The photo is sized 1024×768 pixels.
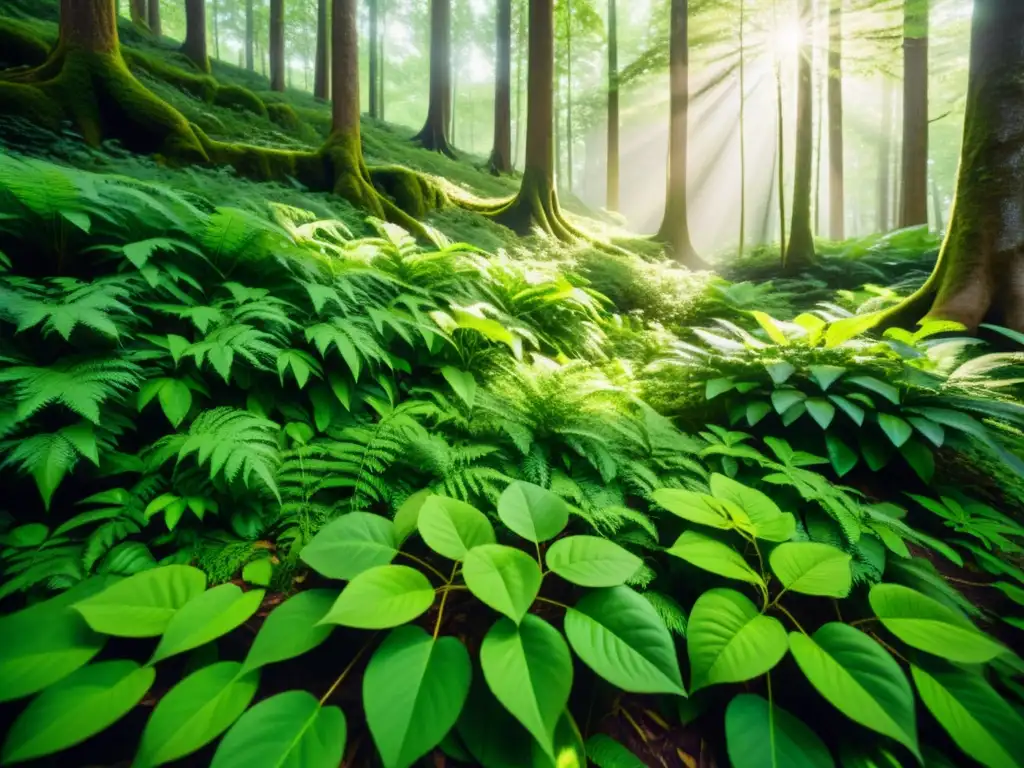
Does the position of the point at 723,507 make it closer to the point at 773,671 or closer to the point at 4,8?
the point at 773,671

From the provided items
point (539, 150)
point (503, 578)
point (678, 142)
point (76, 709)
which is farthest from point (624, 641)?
point (678, 142)

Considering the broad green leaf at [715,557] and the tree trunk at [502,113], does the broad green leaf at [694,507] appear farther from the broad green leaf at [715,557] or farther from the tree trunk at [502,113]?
the tree trunk at [502,113]

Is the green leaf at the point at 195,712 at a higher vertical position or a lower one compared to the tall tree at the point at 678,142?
lower

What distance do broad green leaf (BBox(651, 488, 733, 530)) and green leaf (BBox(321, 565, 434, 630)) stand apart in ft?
3.02

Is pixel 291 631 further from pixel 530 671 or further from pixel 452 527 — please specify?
pixel 530 671

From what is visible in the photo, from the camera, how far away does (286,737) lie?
1.02 metres

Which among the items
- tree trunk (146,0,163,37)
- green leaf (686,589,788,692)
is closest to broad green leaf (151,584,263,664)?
green leaf (686,589,788,692)

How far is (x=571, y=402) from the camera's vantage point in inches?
88.3

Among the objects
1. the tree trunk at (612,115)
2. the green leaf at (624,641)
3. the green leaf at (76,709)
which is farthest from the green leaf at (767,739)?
the tree trunk at (612,115)

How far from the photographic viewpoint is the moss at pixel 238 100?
8.93 m

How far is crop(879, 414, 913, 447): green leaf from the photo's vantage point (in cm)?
214

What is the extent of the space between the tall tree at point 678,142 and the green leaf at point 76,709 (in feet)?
33.9

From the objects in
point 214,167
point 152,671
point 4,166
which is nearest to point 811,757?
point 152,671

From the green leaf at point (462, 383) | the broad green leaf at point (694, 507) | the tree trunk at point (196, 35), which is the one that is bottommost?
the broad green leaf at point (694, 507)
